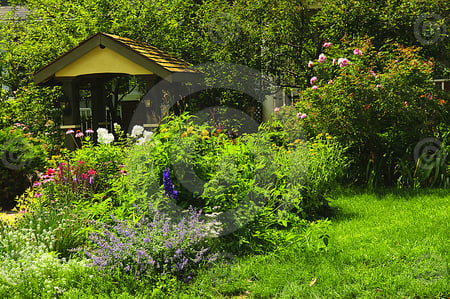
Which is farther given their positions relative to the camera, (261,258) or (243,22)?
(243,22)

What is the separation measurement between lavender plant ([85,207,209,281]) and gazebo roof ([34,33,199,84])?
5.10 metres

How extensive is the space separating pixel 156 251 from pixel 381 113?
491cm

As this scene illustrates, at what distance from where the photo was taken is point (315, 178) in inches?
231

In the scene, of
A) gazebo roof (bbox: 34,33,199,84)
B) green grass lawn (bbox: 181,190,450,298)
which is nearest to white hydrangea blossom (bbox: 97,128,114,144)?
gazebo roof (bbox: 34,33,199,84)

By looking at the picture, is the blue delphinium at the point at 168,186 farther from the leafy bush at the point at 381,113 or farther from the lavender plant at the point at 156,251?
the leafy bush at the point at 381,113

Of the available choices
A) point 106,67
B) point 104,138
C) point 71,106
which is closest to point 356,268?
point 104,138

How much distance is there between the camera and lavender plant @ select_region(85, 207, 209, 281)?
3879 mm

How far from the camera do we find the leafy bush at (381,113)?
703 centimetres

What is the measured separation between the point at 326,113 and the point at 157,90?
3396 mm

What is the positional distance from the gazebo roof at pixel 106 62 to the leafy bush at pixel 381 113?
10.2 ft

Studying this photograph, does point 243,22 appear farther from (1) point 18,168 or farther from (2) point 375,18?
(1) point 18,168

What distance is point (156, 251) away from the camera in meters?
3.92

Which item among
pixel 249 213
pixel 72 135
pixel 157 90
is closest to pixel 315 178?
pixel 249 213

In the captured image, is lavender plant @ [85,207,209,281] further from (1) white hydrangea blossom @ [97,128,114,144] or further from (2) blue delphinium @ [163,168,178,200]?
(1) white hydrangea blossom @ [97,128,114,144]
